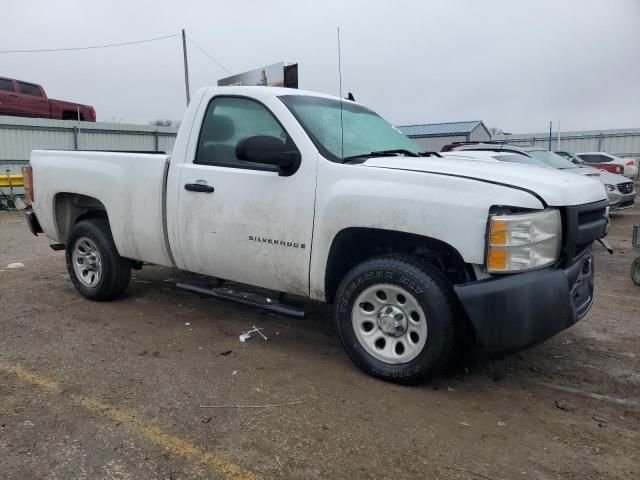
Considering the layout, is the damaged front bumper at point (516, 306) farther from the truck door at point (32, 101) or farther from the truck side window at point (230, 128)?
the truck door at point (32, 101)

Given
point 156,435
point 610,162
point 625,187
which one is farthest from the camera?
point 610,162

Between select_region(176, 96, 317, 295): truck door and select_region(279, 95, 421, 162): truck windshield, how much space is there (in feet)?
0.46

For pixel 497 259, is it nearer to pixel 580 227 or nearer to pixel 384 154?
pixel 580 227

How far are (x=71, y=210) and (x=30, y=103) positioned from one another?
49.4 feet

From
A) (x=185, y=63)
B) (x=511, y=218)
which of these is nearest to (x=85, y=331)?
(x=511, y=218)

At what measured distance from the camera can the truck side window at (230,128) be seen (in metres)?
4.12

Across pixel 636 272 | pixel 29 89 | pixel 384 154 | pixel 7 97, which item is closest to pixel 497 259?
pixel 384 154

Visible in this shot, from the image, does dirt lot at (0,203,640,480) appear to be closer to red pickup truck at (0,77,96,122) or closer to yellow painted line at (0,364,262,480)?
yellow painted line at (0,364,262,480)

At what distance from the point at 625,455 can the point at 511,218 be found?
134 cm

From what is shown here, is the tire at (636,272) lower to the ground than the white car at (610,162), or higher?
lower

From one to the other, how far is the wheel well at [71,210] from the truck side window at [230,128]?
163cm

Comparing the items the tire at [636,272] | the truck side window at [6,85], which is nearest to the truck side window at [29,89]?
the truck side window at [6,85]

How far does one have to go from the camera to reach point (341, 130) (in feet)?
13.5

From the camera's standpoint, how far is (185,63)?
25.9 metres
